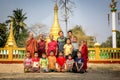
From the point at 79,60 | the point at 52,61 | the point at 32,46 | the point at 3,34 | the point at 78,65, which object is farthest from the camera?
the point at 3,34

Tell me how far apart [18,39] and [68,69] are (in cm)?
3950

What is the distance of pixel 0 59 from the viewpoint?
21.9m

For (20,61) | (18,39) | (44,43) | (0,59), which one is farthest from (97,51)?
(18,39)

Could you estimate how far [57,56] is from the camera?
13.1 meters

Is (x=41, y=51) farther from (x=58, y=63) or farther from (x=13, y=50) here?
(x=13, y=50)

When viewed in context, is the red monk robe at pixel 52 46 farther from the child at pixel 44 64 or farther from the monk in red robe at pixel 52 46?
the child at pixel 44 64

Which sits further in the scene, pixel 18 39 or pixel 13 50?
pixel 18 39

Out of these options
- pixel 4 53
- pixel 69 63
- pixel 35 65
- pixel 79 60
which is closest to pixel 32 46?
pixel 35 65

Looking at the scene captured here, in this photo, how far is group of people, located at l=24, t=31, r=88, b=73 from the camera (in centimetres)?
1252

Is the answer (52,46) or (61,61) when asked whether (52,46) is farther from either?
(61,61)

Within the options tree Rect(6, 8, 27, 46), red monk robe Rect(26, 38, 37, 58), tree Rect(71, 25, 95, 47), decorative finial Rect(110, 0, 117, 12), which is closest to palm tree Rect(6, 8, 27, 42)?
tree Rect(6, 8, 27, 46)

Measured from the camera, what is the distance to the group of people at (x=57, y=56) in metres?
12.5

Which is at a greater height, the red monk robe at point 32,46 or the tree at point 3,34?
the tree at point 3,34

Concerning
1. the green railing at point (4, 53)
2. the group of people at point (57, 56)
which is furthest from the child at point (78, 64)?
the green railing at point (4, 53)
